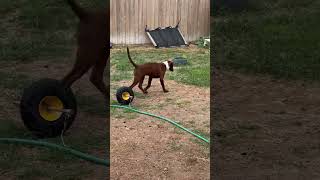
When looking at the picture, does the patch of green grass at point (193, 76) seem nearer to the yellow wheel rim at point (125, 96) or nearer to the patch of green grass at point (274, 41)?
the patch of green grass at point (274, 41)

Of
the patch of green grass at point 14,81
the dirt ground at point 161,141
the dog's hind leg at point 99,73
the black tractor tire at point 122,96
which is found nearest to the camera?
the dirt ground at point 161,141

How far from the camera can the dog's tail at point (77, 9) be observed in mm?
5594

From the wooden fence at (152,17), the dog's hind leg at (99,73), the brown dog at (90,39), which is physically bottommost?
the dog's hind leg at (99,73)

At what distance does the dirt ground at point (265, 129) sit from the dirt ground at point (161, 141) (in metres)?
0.20

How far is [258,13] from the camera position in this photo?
1488 cm

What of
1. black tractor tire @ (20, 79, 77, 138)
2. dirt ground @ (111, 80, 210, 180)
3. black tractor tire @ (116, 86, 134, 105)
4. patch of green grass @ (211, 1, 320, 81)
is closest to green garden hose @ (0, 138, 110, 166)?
dirt ground @ (111, 80, 210, 180)

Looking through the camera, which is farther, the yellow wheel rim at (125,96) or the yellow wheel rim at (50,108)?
the yellow wheel rim at (125,96)

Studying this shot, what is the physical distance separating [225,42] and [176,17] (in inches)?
63.9

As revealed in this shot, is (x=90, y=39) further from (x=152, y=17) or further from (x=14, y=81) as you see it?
(x=152, y=17)

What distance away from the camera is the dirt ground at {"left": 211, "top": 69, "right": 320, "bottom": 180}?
16.4 feet

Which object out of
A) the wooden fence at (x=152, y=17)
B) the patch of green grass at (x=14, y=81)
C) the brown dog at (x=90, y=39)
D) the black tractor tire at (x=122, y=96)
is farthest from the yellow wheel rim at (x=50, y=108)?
the wooden fence at (x=152, y=17)

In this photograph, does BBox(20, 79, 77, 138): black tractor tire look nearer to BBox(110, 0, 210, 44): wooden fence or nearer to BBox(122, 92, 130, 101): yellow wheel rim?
BBox(122, 92, 130, 101): yellow wheel rim

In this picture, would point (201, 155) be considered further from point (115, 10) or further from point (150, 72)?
point (115, 10)

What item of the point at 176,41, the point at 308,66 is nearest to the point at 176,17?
the point at 176,41
